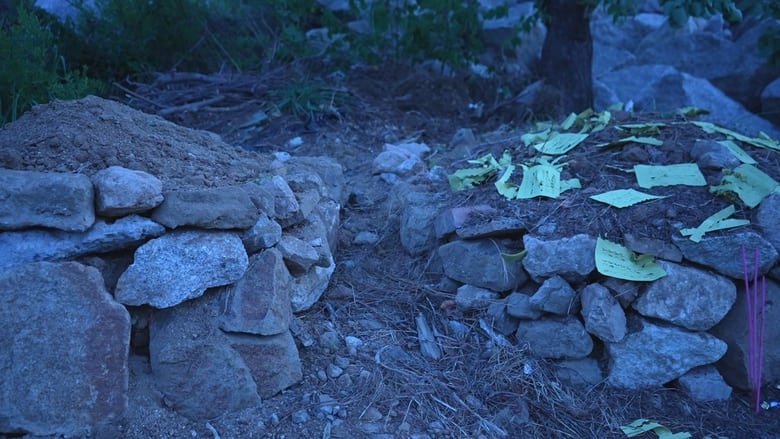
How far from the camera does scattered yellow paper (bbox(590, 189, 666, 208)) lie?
3297mm

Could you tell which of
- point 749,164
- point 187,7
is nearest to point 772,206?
point 749,164

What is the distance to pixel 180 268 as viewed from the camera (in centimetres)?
257

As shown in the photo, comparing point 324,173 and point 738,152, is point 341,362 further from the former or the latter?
point 738,152

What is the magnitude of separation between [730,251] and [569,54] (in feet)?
12.1

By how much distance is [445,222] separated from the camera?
3.44 metres

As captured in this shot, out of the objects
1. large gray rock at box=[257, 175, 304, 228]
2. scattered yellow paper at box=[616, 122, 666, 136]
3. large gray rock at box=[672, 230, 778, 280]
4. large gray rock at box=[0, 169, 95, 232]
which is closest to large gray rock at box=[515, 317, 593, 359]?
large gray rock at box=[672, 230, 778, 280]

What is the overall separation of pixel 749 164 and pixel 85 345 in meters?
→ 2.99

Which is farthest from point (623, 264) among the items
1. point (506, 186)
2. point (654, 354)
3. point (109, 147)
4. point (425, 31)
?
point (425, 31)

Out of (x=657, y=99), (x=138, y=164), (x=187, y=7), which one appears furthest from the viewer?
(x=657, y=99)

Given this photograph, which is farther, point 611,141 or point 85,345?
point 611,141

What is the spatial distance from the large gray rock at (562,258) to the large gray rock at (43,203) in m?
1.74

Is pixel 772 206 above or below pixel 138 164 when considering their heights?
below

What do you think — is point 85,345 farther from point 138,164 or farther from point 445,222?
point 445,222

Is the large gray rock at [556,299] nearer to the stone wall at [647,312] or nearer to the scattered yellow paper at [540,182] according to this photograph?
the stone wall at [647,312]
